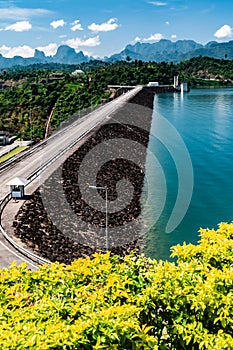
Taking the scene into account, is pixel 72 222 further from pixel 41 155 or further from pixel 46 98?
pixel 46 98

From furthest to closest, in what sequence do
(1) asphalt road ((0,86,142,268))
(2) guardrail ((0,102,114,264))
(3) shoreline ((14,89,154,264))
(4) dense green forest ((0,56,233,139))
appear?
(4) dense green forest ((0,56,233,139))
(3) shoreline ((14,89,154,264))
(1) asphalt road ((0,86,142,268))
(2) guardrail ((0,102,114,264))

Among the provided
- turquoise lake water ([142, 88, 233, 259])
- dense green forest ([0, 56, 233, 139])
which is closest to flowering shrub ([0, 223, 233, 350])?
turquoise lake water ([142, 88, 233, 259])

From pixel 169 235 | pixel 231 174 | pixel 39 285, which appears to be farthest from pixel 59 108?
pixel 39 285

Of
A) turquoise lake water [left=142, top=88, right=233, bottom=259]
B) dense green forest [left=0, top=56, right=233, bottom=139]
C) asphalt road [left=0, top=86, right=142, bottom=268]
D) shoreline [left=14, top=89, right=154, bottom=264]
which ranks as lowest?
turquoise lake water [left=142, top=88, right=233, bottom=259]

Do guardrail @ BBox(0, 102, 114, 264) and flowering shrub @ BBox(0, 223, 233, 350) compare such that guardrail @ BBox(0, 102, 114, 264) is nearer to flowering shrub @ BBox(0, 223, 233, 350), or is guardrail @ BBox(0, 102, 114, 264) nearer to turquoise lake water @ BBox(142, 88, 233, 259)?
turquoise lake water @ BBox(142, 88, 233, 259)

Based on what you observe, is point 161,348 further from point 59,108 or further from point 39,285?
point 59,108
